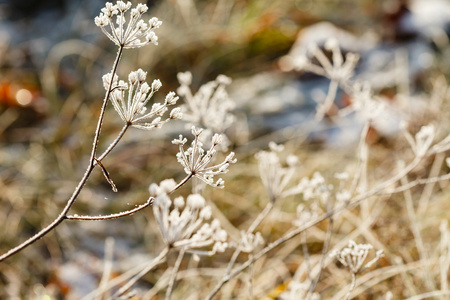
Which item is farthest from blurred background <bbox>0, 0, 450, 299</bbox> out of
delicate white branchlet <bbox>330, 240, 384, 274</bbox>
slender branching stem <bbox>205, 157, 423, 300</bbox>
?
delicate white branchlet <bbox>330, 240, 384, 274</bbox>

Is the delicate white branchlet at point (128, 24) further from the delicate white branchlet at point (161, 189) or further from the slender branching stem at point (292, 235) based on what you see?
the slender branching stem at point (292, 235)

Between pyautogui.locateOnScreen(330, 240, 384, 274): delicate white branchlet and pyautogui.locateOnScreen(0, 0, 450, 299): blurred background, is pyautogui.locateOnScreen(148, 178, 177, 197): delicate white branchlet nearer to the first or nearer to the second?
pyautogui.locateOnScreen(330, 240, 384, 274): delicate white branchlet

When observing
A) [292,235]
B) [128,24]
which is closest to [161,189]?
[128,24]

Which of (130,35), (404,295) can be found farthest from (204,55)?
Answer: (130,35)

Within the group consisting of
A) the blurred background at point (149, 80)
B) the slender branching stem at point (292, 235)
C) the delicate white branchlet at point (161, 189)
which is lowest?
the blurred background at point (149, 80)

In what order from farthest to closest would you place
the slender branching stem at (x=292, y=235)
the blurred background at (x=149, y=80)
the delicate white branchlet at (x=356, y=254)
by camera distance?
the blurred background at (x=149, y=80) < the slender branching stem at (x=292, y=235) < the delicate white branchlet at (x=356, y=254)

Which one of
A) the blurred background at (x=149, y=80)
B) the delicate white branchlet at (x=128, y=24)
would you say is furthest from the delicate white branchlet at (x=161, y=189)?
the blurred background at (x=149, y=80)

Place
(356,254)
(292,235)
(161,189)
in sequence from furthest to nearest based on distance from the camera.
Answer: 1. (292,235)
2. (356,254)
3. (161,189)

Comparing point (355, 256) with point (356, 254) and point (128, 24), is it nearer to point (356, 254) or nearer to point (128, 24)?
point (356, 254)
